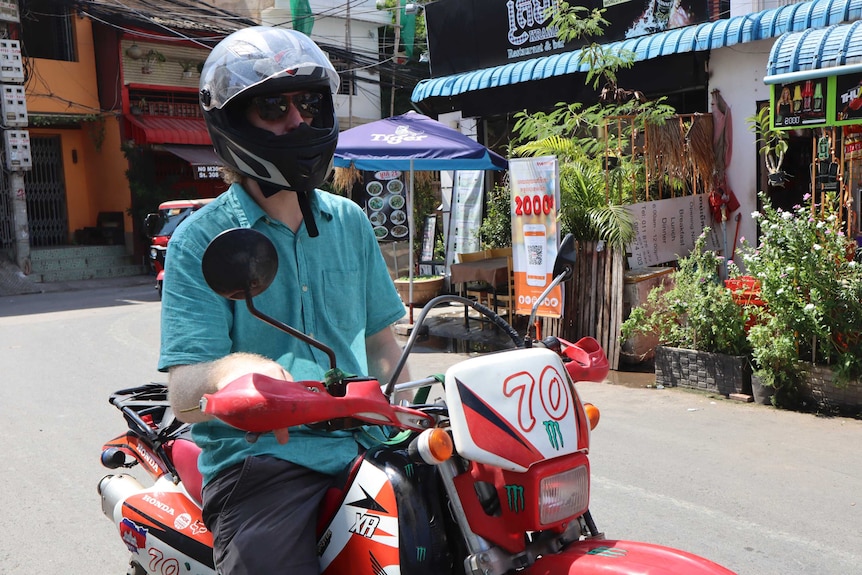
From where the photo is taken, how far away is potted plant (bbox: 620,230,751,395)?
6.73 metres

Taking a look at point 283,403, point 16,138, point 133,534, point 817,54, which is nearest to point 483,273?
point 817,54

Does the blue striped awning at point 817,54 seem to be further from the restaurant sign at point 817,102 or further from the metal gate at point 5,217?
the metal gate at point 5,217

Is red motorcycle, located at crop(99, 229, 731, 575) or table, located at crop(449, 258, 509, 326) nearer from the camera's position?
red motorcycle, located at crop(99, 229, 731, 575)

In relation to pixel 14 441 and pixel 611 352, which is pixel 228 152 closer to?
pixel 14 441

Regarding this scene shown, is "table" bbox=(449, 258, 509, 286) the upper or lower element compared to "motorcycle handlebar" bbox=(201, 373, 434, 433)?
lower

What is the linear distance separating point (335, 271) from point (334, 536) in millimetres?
759

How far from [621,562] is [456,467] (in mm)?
415

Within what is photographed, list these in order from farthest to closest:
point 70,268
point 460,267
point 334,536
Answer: point 70,268 → point 460,267 → point 334,536

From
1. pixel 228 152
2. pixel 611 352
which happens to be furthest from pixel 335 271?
pixel 611 352

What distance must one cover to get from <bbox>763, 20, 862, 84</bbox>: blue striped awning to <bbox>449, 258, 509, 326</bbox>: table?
3.62m

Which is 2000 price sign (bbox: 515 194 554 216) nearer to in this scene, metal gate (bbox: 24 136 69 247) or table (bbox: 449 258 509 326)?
table (bbox: 449 258 509 326)

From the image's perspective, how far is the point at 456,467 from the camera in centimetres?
191

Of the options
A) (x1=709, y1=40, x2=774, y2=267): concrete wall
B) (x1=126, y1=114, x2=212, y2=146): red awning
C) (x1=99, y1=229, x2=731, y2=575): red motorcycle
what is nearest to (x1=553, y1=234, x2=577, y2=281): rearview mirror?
(x1=99, y1=229, x2=731, y2=575): red motorcycle

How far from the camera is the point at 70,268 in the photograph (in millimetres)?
20109
